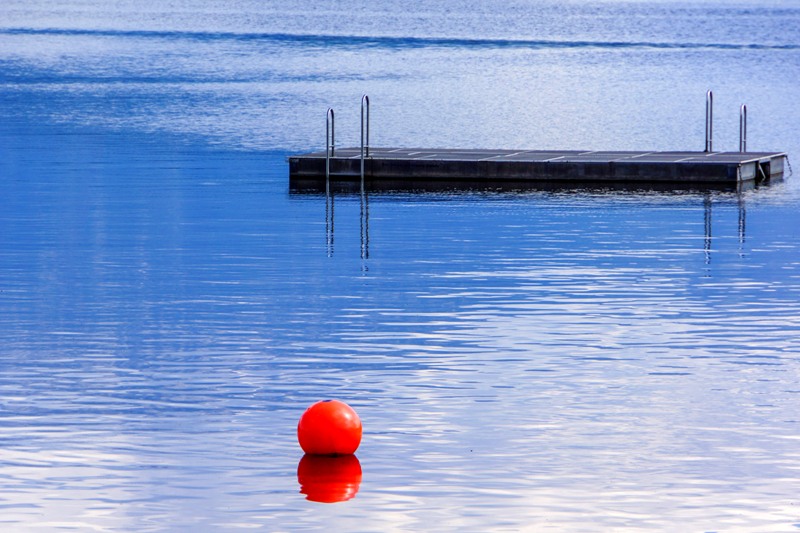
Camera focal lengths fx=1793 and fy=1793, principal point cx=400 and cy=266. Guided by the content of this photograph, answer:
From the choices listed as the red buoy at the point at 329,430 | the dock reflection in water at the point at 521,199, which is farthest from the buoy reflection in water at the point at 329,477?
the dock reflection in water at the point at 521,199

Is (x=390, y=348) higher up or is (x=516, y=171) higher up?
(x=516, y=171)

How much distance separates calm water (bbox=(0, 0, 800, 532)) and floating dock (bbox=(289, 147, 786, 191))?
847 mm

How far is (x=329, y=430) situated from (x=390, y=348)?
3214 mm

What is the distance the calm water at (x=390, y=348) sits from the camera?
25.0 ft

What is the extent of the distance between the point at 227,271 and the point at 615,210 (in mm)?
7288

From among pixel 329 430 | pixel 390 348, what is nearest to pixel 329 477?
pixel 329 430

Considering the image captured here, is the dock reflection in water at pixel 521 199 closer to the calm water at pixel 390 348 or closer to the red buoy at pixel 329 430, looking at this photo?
the calm water at pixel 390 348

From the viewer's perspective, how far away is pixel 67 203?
2239 cm

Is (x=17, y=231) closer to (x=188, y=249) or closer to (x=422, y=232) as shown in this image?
(x=188, y=249)

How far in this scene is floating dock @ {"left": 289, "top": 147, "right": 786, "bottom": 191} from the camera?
25234 millimetres

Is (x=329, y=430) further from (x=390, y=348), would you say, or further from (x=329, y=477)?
(x=390, y=348)

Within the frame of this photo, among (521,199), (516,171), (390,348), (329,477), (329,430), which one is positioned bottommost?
(329,477)

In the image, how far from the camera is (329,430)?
8.23 metres

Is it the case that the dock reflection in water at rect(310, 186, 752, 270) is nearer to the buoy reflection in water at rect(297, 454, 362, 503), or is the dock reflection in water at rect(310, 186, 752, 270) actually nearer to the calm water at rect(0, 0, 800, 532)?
the calm water at rect(0, 0, 800, 532)
